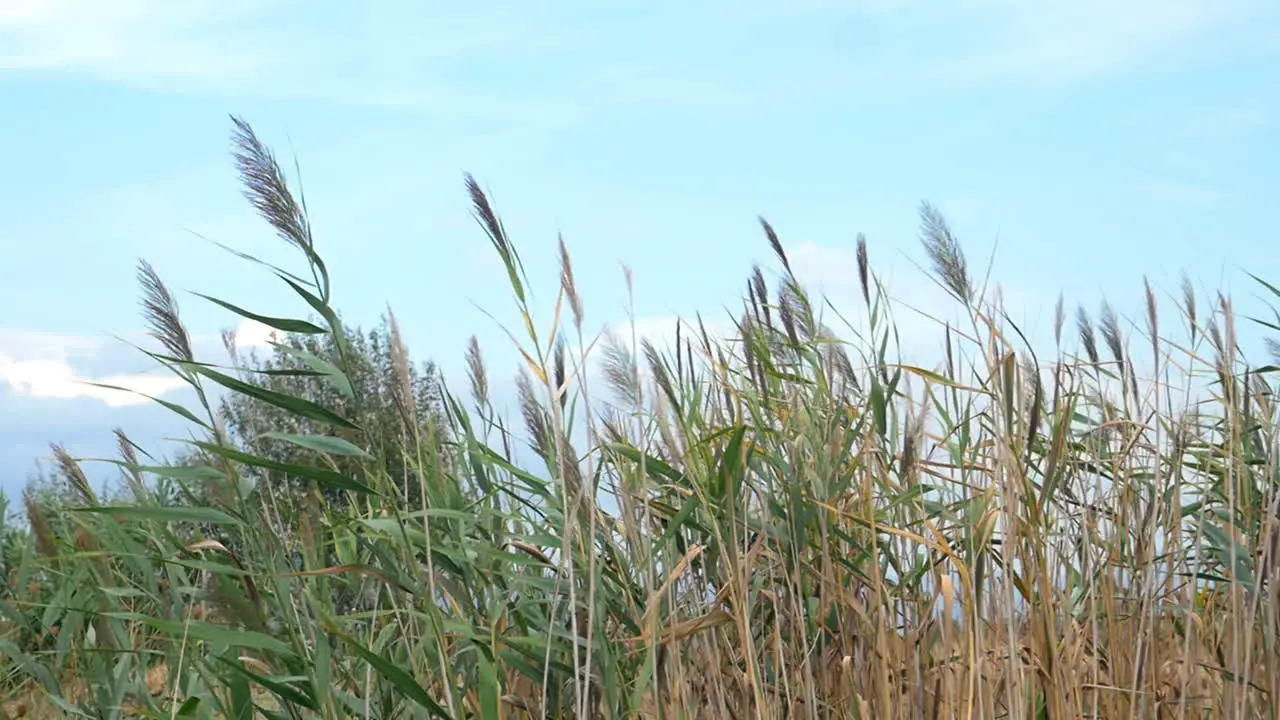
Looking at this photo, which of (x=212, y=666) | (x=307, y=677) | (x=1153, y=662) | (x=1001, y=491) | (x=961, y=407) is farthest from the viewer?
(x=961, y=407)

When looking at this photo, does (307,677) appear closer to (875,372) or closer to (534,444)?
(534,444)

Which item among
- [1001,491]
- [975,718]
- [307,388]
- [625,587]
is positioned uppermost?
[307,388]

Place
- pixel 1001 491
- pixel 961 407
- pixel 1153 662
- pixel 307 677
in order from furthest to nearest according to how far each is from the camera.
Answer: pixel 961 407 < pixel 1153 662 < pixel 1001 491 < pixel 307 677

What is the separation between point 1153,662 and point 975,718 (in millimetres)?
382

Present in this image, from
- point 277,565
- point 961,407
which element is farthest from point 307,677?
point 961,407

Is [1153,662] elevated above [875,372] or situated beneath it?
situated beneath

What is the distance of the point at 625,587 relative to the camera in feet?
5.78

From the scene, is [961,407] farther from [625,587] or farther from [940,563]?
[625,587]

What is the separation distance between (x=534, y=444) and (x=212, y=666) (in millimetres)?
681

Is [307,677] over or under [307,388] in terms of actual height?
under

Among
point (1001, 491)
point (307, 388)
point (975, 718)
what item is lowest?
point (975, 718)

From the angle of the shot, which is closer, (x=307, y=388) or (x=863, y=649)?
(x=863, y=649)

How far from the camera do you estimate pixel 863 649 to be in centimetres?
202

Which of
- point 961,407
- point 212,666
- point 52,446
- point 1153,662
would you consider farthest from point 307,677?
point 1153,662
